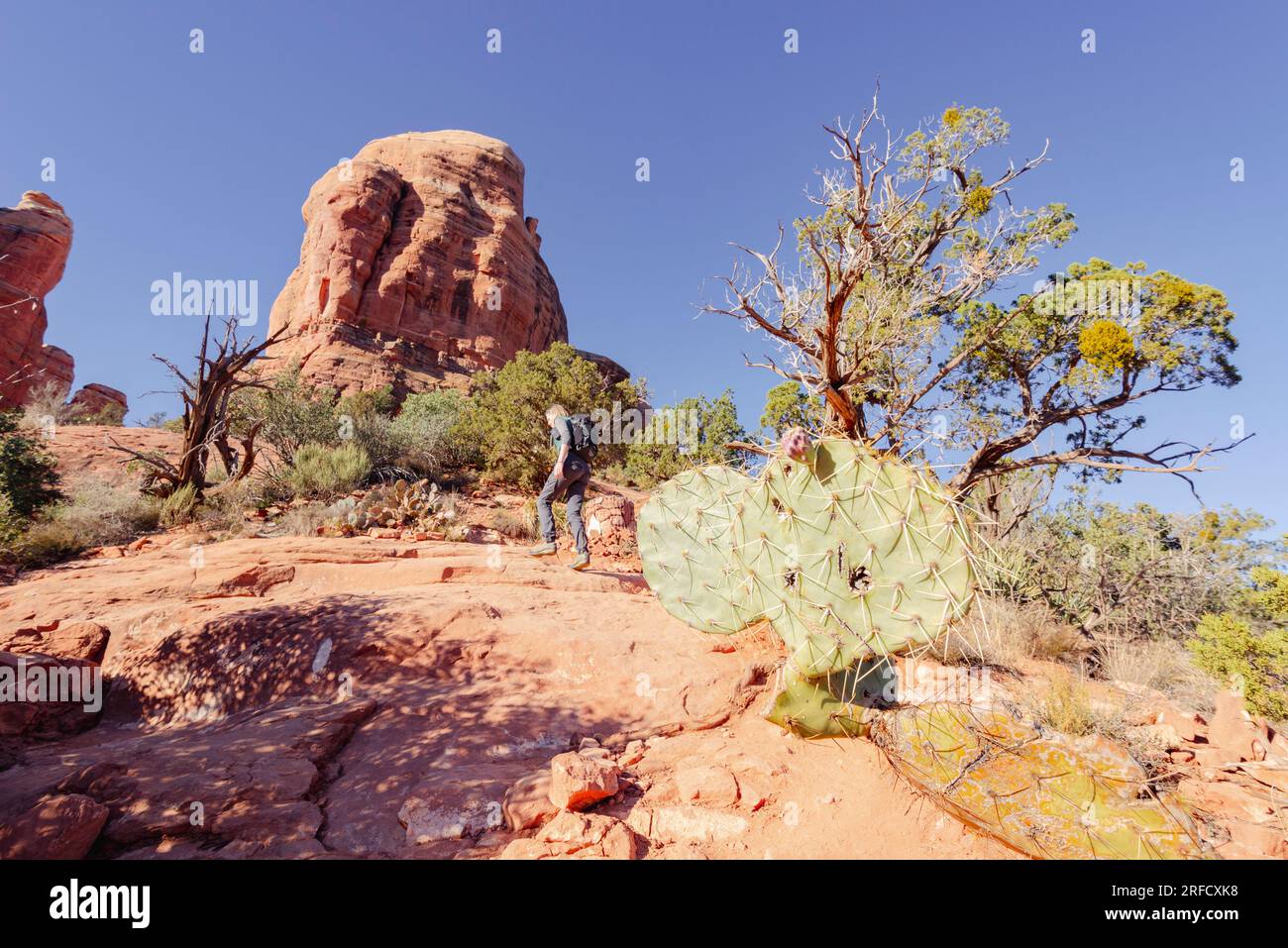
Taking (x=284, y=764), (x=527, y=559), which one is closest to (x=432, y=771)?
(x=284, y=764)

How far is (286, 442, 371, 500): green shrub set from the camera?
436 inches

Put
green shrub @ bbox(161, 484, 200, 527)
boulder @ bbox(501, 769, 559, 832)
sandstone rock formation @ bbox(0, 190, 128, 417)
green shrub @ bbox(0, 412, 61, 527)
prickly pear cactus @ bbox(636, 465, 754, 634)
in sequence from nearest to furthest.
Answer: boulder @ bbox(501, 769, 559, 832) < prickly pear cactus @ bbox(636, 465, 754, 634) < green shrub @ bbox(0, 412, 61, 527) < green shrub @ bbox(161, 484, 200, 527) < sandstone rock formation @ bbox(0, 190, 128, 417)

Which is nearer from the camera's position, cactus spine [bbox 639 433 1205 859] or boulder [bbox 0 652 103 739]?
cactus spine [bbox 639 433 1205 859]

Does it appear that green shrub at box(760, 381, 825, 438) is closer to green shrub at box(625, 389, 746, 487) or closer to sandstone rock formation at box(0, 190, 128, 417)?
green shrub at box(625, 389, 746, 487)

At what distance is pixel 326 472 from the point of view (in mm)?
11352

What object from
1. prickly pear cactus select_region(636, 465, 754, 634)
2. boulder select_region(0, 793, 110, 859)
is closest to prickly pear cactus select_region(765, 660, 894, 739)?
prickly pear cactus select_region(636, 465, 754, 634)

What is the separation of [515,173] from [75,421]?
29.8m

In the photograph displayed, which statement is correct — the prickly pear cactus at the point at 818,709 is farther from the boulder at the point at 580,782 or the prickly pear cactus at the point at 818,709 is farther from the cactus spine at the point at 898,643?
the boulder at the point at 580,782

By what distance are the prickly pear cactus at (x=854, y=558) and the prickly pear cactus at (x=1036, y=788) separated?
0.44 metres

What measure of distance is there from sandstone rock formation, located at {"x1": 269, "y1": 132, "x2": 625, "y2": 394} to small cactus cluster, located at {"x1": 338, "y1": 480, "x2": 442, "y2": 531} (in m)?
20.4

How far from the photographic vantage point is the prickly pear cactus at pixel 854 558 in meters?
2.61

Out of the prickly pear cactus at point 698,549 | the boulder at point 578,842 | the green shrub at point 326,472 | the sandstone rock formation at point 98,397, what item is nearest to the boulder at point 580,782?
the boulder at point 578,842

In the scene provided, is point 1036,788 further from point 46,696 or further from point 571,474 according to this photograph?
point 46,696

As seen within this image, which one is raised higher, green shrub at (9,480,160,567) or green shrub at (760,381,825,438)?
green shrub at (760,381,825,438)
